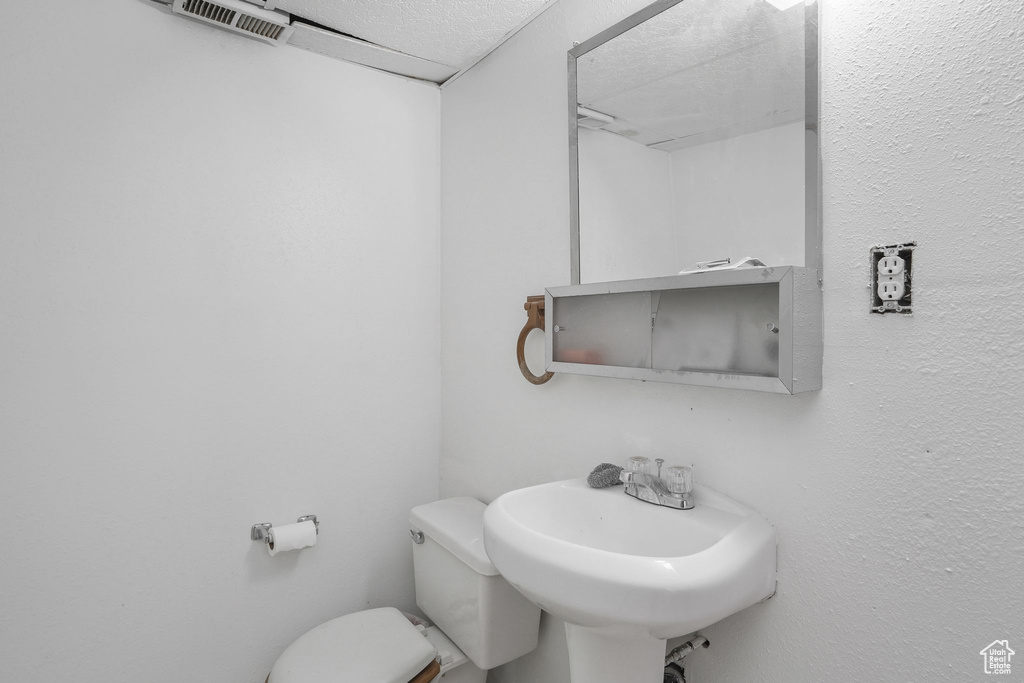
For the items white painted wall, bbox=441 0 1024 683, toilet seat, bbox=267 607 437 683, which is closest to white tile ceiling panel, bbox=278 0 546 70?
white painted wall, bbox=441 0 1024 683

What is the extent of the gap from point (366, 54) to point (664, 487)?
154 centimetres

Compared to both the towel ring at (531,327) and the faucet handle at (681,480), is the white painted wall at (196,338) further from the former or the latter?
the faucet handle at (681,480)

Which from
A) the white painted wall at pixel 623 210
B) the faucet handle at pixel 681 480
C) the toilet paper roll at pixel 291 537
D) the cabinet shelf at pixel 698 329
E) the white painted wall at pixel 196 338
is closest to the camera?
the cabinet shelf at pixel 698 329

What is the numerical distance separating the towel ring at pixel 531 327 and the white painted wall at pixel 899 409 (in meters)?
0.32

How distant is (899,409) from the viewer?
801mm

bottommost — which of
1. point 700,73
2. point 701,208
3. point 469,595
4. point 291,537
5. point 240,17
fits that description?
point 469,595

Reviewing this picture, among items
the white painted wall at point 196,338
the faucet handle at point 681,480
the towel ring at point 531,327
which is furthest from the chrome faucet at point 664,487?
the white painted wall at point 196,338

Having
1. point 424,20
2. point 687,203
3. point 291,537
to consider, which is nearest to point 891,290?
point 687,203

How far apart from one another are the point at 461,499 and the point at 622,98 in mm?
1253

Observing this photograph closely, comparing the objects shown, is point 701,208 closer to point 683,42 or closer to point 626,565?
point 683,42

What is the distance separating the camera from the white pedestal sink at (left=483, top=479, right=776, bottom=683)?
770mm

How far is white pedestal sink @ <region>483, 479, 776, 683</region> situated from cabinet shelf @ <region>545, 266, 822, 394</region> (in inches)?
10.3

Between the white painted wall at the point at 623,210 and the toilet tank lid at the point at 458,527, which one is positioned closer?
the white painted wall at the point at 623,210

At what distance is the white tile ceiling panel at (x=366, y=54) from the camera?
61.1 inches
